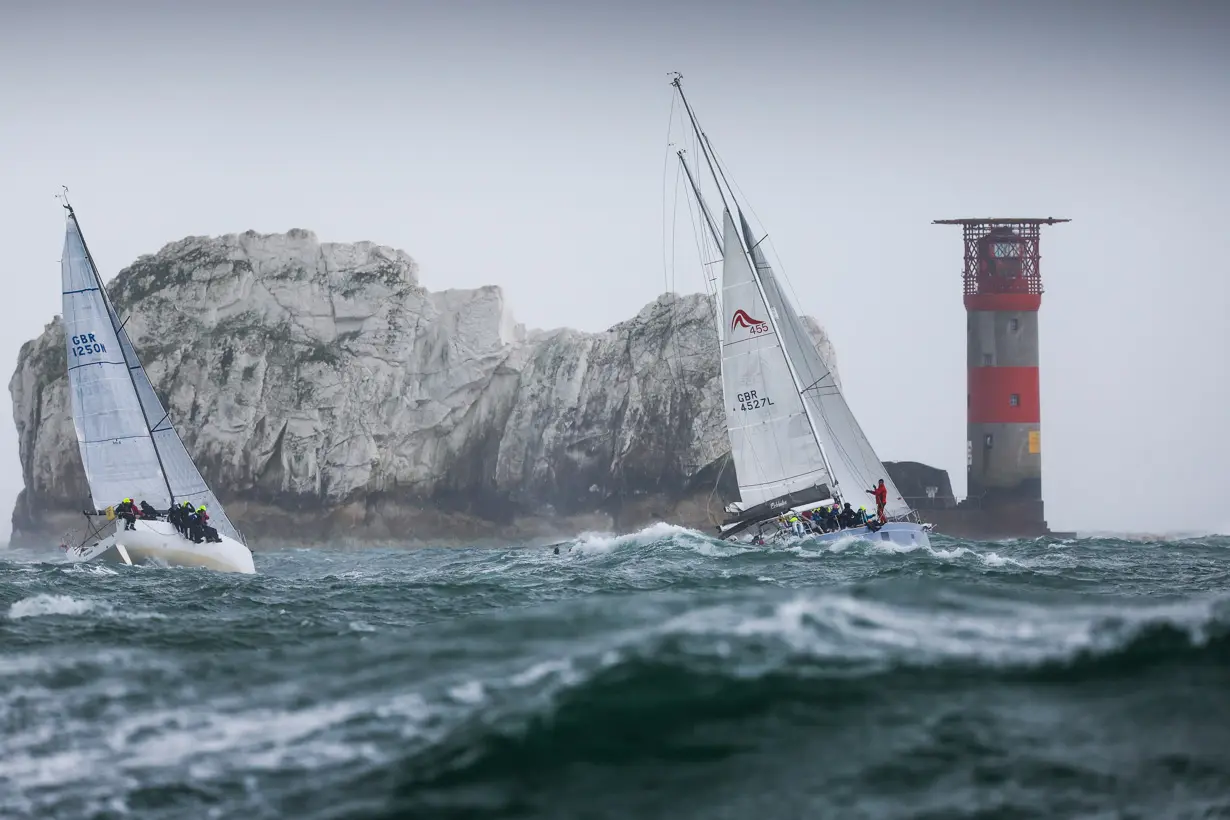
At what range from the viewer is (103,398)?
1251 inches

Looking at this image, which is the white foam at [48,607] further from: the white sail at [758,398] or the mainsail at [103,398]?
the white sail at [758,398]

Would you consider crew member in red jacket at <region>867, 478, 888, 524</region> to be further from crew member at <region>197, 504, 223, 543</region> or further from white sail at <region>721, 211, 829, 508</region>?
crew member at <region>197, 504, 223, 543</region>

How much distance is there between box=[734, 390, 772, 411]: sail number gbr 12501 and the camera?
1363 inches

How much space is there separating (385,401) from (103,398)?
117ft

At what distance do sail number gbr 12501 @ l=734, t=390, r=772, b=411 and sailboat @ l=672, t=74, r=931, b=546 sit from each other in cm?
3

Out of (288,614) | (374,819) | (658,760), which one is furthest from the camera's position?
(288,614)

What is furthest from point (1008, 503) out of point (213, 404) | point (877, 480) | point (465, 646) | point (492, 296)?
point (465, 646)

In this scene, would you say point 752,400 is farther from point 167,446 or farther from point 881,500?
point 167,446

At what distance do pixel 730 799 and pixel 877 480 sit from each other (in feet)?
95.7

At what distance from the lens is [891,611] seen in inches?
386

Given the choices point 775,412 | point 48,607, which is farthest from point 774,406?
point 48,607

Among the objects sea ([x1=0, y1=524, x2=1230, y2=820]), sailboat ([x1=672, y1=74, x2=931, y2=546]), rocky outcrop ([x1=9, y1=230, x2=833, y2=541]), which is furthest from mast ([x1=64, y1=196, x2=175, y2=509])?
rocky outcrop ([x1=9, y1=230, x2=833, y2=541])

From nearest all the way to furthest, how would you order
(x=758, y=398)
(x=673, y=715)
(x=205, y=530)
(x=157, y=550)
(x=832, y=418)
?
1. (x=673, y=715)
2. (x=157, y=550)
3. (x=205, y=530)
4. (x=758, y=398)
5. (x=832, y=418)

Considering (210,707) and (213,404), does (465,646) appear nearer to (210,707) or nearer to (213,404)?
(210,707)
